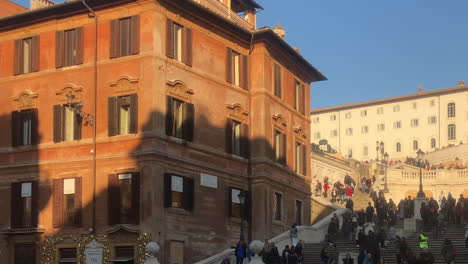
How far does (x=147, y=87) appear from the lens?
38938 mm

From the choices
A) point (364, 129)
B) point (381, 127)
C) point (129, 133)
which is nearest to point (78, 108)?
point (129, 133)

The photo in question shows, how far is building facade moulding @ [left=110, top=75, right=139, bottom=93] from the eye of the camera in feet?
129

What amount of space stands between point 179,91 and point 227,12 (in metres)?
9.81

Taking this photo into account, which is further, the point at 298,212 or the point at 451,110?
the point at 451,110

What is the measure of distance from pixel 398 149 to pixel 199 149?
283 ft

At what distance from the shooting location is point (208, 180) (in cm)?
4181

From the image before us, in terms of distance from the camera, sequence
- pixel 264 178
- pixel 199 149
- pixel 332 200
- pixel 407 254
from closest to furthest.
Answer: pixel 407 254 → pixel 199 149 → pixel 264 178 → pixel 332 200

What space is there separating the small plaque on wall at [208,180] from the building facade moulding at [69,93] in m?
6.60

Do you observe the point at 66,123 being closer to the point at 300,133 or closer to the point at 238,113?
the point at 238,113

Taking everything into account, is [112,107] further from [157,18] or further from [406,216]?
[406,216]

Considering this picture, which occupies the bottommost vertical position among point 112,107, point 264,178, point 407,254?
point 407,254

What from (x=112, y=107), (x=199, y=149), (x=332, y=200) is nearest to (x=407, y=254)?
(x=199, y=149)

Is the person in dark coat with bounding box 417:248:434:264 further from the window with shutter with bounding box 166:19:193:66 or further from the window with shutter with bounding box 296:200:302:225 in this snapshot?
the window with shutter with bounding box 296:200:302:225

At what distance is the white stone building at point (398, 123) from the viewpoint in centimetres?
11650
